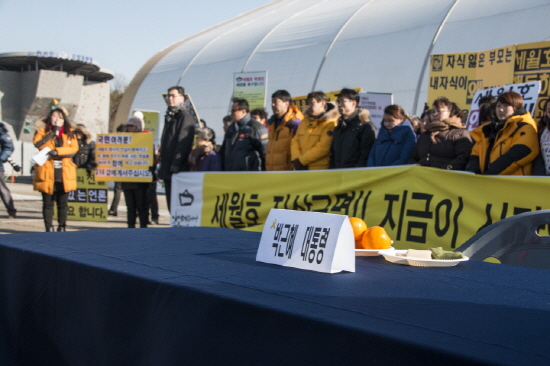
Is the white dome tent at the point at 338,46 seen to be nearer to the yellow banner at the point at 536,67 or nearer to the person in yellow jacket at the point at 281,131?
the yellow banner at the point at 536,67

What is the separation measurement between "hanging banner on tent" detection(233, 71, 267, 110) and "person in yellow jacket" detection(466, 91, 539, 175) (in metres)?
6.60

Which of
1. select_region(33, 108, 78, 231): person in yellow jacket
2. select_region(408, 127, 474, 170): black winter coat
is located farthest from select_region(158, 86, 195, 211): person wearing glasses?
select_region(408, 127, 474, 170): black winter coat

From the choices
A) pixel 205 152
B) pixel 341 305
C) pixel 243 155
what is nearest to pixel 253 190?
pixel 243 155

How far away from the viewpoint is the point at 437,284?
1.66 meters

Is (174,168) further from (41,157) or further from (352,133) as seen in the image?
(352,133)

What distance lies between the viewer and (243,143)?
7.53 metres

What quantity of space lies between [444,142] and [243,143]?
9.00ft

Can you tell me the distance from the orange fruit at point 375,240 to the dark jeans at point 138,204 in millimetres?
6098

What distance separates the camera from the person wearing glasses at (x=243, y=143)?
7516 mm

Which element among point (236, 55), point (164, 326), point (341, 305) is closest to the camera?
point (341, 305)

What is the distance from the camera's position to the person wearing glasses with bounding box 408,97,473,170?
223 inches

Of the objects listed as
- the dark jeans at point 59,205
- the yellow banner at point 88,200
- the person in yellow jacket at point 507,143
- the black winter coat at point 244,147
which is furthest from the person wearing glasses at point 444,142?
the yellow banner at point 88,200

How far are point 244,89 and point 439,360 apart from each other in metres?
11.2

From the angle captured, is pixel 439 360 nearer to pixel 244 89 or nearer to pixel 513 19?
pixel 244 89
